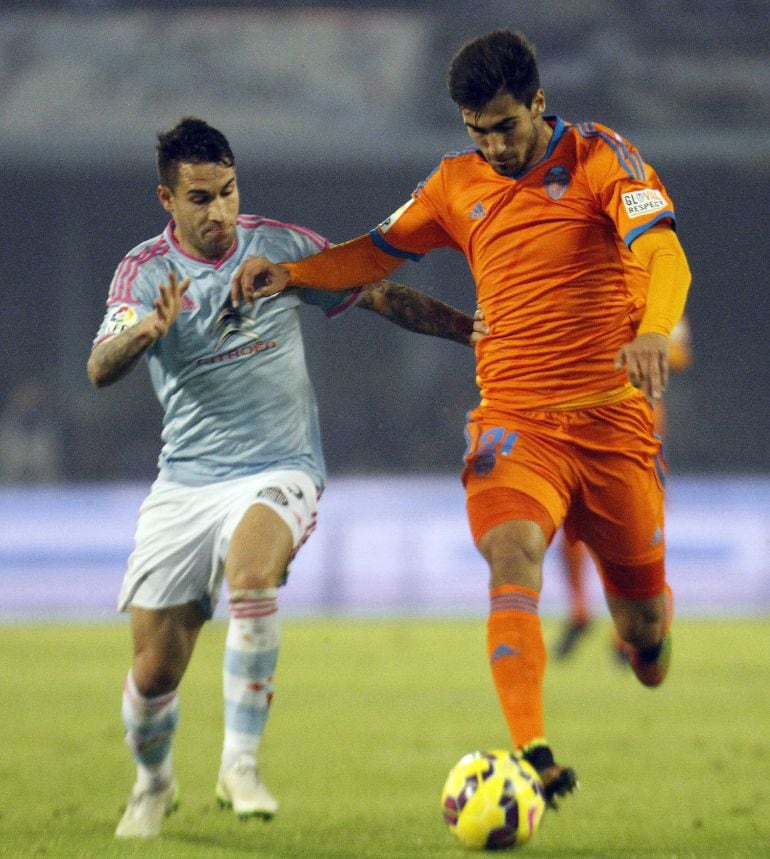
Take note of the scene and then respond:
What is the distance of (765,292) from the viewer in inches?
819

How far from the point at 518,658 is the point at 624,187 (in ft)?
4.55

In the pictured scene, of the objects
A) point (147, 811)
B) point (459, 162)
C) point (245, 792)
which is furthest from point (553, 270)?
point (147, 811)

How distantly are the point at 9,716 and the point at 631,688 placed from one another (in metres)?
3.42

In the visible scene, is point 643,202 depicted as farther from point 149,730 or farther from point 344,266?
point 149,730

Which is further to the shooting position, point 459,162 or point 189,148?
point 459,162

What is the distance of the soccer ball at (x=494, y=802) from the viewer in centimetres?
446

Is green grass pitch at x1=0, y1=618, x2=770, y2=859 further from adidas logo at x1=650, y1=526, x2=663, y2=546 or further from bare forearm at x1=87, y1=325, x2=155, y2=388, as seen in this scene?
bare forearm at x1=87, y1=325, x2=155, y2=388

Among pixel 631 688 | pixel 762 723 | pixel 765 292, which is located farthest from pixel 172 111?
pixel 762 723

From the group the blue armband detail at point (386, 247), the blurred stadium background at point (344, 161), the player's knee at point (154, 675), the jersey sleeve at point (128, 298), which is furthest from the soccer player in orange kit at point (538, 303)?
the blurred stadium background at point (344, 161)

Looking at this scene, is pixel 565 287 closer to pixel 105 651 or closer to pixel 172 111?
pixel 105 651

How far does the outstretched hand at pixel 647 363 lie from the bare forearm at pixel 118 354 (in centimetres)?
131

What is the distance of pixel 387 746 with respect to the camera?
7.35 m

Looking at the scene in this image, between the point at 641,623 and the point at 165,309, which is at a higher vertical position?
the point at 165,309

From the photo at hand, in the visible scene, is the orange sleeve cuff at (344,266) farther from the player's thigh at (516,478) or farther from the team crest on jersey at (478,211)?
the player's thigh at (516,478)
